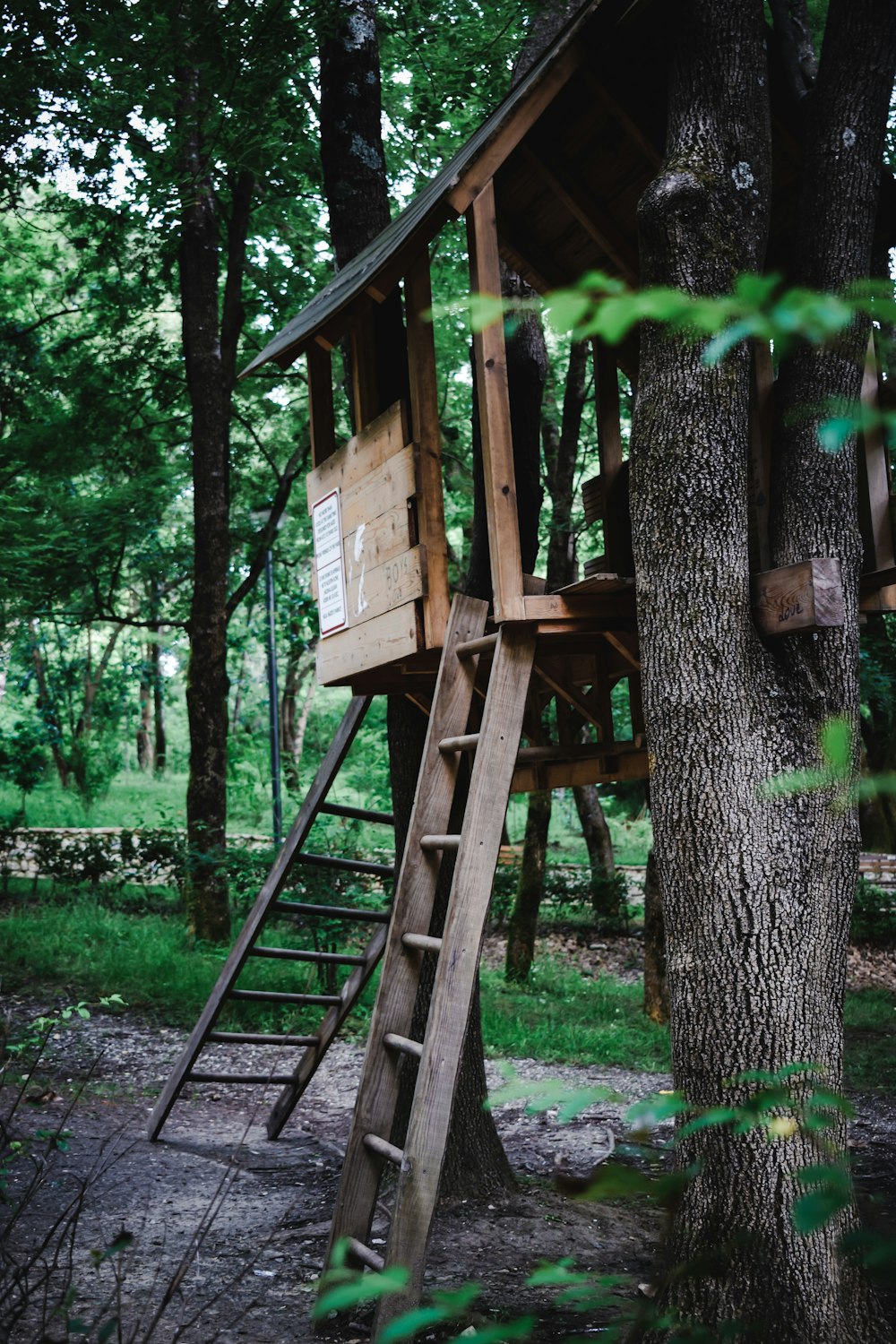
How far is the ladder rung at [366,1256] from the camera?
393 cm

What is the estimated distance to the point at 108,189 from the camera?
36.4ft

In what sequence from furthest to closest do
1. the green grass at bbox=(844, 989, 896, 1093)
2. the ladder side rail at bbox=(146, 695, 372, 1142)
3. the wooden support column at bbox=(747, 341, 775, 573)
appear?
the green grass at bbox=(844, 989, 896, 1093)
the ladder side rail at bbox=(146, 695, 372, 1142)
the wooden support column at bbox=(747, 341, 775, 573)

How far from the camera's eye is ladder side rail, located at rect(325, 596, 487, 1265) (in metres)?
4.45

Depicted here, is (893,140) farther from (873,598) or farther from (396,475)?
(396,475)

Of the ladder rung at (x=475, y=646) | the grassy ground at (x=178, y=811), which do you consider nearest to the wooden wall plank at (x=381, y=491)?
the ladder rung at (x=475, y=646)

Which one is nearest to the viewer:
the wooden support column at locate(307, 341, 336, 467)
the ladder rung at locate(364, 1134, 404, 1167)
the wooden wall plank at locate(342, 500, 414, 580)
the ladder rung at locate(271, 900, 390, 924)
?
the ladder rung at locate(364, 1134, 404, 1167)

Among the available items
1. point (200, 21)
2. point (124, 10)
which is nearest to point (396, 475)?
point (200, 21)

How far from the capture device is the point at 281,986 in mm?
10852

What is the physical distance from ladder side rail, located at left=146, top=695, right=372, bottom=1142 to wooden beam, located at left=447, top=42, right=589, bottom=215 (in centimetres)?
311

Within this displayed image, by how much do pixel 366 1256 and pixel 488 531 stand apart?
2.86 meters

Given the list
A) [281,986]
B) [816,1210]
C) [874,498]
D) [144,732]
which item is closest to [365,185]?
[874,498]

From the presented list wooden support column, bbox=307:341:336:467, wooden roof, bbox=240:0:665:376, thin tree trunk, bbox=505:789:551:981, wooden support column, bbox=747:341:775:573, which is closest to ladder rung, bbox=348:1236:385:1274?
wooden support column, bbox=747:341:775:573

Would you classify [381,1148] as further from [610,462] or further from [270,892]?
[610,462]

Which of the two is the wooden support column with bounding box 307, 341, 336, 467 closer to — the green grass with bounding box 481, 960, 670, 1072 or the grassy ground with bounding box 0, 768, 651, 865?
the green grass with bounding box 481, 960, 670, 1072
